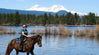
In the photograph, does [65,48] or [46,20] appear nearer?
[65,48]

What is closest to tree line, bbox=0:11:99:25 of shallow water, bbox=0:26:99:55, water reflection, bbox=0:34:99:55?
water reflection, bbox=0:34:99:55

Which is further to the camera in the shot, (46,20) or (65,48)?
(46,20)

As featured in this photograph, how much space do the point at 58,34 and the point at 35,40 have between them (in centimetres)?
Result: 3083

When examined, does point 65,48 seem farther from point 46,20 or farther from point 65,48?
point 46,20

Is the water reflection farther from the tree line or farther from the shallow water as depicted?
the tree line

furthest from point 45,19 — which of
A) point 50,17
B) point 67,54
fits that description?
point 67,54

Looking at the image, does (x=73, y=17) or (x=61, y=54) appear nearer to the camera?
(x=61, y=54)

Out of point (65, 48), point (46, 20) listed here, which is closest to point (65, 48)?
point (65, 48)

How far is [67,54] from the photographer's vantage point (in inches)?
684

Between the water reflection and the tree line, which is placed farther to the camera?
the tree line

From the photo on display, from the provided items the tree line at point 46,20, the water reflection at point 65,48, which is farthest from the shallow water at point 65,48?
the tree line at point 46,20

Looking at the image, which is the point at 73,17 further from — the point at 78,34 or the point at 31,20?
the point at 78,34

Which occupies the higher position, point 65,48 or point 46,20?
point 46,20

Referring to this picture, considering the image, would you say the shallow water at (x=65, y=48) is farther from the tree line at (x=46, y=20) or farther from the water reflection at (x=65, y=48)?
the tree line at (x=46, y=20)
